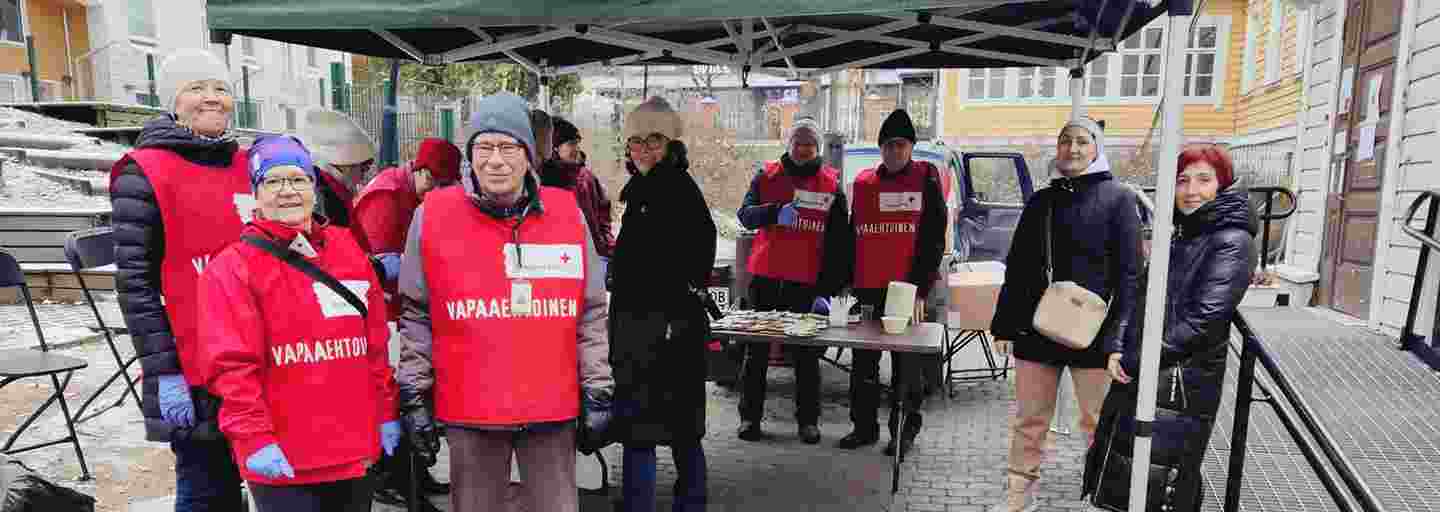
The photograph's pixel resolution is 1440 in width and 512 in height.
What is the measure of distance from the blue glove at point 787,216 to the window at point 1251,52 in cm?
1531

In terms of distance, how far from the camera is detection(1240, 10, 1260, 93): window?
649 inches

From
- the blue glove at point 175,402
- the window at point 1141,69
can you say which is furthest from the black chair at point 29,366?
the window at point 1141,69

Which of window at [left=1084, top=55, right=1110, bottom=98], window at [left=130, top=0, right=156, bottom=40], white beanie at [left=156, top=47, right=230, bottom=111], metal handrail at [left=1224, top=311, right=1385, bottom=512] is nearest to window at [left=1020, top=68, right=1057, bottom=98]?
window at [left=1084, top=55, right=1110, bottom=98]

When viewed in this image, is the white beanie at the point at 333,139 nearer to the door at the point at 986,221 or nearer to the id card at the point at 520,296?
the id card at the point at 520,296

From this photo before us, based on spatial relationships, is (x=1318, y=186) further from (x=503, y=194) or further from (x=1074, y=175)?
(x=503, y=194)

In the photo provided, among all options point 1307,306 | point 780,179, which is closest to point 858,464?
point 780,179

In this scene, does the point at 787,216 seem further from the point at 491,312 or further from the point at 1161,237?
the point at 491,312

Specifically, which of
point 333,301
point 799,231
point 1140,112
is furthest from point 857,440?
point 1140,112

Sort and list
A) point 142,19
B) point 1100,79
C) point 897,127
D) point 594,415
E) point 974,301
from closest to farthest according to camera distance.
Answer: point 594,415, point 897,127, point 974,301, point 1100,79, point 142,19

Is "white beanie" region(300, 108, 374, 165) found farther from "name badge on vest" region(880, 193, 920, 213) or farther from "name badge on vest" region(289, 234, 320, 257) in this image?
"name badge on vest" region(880, 193, 920, 213)

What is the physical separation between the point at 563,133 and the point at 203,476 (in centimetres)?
299

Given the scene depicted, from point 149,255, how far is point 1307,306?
9.95 m

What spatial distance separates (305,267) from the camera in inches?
91.3

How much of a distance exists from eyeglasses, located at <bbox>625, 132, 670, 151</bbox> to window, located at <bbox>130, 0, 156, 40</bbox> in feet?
85.6
